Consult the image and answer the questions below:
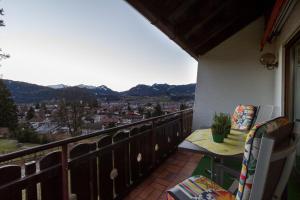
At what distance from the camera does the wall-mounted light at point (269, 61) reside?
378 cm

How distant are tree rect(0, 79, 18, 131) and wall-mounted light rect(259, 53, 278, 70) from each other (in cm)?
472

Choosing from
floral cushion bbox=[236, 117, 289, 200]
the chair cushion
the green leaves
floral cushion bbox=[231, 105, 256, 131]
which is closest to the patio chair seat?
floral cushion bbox=[236, 117, 289, 200]

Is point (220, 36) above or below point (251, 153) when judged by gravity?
above

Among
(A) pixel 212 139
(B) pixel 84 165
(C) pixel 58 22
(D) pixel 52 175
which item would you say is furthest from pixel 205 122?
(C) pixel 58 22

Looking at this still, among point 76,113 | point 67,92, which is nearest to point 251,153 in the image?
point 76,113

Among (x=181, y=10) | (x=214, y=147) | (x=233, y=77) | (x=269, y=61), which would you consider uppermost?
(x=181, y=10)

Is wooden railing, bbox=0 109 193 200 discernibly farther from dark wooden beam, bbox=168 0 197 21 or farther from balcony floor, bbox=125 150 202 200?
dark wooden beam, bbox=168 0 197 21

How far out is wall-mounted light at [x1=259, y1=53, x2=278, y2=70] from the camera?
3.78m

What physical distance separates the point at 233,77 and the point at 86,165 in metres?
3.95

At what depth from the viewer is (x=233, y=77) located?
4.30 meters

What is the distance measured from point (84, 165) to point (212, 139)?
1238 millimetres

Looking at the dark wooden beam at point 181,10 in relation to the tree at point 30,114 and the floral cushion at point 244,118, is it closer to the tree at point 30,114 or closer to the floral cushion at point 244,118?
the floral cushion at point 244,118

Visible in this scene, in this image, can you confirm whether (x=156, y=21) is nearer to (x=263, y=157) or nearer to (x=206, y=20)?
(x=206, y=20)

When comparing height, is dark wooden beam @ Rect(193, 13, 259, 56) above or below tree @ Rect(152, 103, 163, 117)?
above
